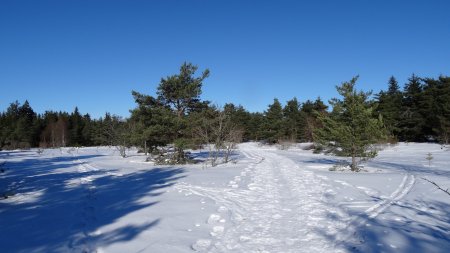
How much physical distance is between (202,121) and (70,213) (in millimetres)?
13354

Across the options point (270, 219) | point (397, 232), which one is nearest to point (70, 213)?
point (270, 219)

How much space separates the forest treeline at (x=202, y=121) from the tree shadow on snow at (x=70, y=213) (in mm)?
2679

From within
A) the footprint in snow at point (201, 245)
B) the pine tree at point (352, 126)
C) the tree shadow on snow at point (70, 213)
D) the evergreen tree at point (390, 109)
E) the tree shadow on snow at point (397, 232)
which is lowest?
the tree shadow on snow at point (397, 232)

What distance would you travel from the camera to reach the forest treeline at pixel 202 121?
2083 centimetres

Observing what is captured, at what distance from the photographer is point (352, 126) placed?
54.4ft

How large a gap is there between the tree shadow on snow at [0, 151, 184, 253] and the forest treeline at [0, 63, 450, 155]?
2.68 metres

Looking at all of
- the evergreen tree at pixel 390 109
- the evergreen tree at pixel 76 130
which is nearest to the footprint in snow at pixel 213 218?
the evergreen tree at pixel 390 109

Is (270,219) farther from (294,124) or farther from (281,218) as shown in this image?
(294,124)

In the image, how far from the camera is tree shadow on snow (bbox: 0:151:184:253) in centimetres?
565

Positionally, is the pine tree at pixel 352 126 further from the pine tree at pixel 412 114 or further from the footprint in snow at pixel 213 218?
the pine tree at pixel 412 114

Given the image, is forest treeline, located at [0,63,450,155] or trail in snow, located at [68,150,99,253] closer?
trail in snow, located at [68,150,99,253]

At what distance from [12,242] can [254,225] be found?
13.3ft

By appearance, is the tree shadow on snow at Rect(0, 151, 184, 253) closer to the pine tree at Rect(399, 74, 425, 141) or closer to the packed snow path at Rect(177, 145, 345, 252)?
the packed snow path at Rect(177, 145, 345, 252)

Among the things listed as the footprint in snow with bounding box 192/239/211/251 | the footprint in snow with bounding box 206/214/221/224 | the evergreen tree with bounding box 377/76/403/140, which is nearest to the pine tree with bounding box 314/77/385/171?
the footprint in snow with bounding box 206/214/221/224
